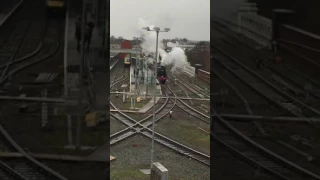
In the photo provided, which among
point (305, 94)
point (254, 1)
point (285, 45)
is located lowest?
point (305, 94)

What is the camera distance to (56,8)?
3248 millimetres

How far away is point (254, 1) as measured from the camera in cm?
335

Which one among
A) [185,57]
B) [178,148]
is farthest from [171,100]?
[178,148]

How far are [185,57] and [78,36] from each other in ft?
31.3

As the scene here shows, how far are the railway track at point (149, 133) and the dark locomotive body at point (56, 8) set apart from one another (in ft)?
17.2

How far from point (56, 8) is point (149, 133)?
705 cm

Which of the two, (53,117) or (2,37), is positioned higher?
(2,37)

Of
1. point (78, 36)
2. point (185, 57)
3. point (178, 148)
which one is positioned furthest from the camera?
point (185, 57)

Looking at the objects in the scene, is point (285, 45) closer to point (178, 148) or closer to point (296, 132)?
point (296, 132)

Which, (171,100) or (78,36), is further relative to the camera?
(171,100)

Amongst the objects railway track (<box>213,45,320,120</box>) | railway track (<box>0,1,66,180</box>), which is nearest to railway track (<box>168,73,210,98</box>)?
railway track (<box>213,45,320,120</box>)

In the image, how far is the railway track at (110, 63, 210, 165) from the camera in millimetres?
8008

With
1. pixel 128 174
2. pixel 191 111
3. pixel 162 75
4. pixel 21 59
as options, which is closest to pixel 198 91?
pixel 191 111

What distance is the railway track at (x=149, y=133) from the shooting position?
801 centimetres
